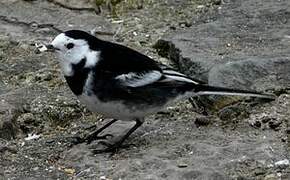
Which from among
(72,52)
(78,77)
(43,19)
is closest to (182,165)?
(78,77)

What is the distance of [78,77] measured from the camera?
3549 millimetres

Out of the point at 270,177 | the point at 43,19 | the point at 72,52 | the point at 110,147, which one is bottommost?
the point at 110,147

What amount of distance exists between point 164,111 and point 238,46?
554mm

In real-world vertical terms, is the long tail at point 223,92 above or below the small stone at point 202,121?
above

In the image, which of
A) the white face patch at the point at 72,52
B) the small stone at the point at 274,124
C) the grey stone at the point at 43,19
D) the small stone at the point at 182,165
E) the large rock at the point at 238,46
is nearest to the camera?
the small stone at the point at 182,165

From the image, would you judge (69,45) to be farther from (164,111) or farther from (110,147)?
(164,111)

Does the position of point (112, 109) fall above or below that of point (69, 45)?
below

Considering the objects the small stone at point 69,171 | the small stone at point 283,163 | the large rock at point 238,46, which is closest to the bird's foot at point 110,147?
the small stone at point 69,171

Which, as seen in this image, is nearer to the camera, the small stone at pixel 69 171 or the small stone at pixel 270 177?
the small stone at pixel 270 177

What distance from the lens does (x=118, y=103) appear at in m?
3.54

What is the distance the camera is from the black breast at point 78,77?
139 inches

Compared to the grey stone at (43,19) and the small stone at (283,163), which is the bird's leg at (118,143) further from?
the grey stone at (43,19)

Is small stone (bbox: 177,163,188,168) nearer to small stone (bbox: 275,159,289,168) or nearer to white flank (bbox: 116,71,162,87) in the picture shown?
small stone (bbox: 275,159,289,168)

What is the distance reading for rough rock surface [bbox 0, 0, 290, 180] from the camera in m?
3.29
